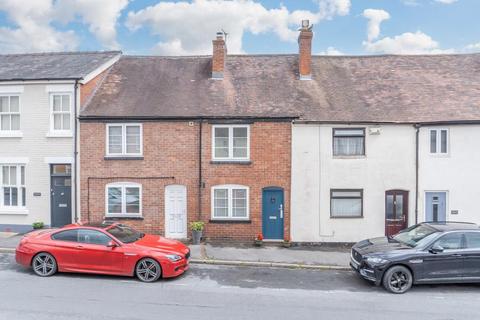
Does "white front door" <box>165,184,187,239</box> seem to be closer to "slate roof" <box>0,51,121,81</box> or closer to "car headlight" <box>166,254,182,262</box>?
"car headlight" <box>166,254,182,262</box>

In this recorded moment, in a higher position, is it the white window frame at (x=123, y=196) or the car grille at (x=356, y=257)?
the white window frame at (x=123, y=196)

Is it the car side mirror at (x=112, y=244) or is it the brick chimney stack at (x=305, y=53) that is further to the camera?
the brick chimney stack at (x=305, y=53)

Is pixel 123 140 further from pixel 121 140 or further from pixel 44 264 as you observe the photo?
pixel 44 264

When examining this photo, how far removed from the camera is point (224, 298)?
8.48 meters

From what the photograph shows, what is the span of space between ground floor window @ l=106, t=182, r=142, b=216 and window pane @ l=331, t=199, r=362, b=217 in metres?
7.69

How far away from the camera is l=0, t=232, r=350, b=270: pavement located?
448 inches

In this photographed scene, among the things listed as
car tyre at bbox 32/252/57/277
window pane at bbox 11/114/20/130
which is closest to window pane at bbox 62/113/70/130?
window pane at bbox 11/114/20/130

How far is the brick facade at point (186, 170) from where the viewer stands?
14.0 m

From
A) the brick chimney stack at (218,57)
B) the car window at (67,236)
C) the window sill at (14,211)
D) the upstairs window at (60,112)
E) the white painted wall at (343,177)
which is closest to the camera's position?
the car window at (67,236)

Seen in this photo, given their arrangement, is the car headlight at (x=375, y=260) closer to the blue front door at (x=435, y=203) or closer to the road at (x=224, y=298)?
the road at (x=224, y=298)

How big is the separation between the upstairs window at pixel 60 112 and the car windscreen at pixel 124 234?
598 cm

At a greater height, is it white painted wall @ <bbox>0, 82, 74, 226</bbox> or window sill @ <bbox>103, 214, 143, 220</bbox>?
white painted wall @ <bbox>0, 82, 74, 226</bbox>

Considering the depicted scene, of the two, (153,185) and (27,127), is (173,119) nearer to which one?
(153,185)

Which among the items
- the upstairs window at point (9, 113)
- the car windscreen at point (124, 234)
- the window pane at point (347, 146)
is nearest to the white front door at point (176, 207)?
the car windscreen at point (124, 234)
